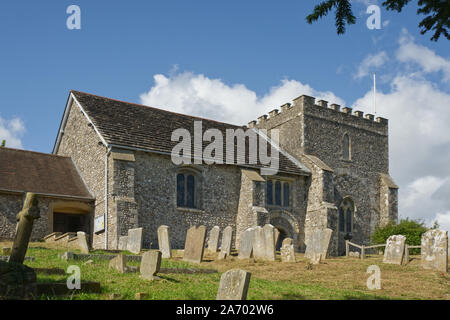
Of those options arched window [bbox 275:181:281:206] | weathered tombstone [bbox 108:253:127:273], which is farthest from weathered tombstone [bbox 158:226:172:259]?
arched window [bbox 275:181:281:206]

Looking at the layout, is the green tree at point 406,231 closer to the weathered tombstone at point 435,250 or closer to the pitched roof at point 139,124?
the pitched roof at point 139,124

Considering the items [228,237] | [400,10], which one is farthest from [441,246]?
[400,10]

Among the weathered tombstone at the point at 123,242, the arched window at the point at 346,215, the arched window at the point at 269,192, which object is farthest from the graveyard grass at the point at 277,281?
the arched window at the point at 346,215

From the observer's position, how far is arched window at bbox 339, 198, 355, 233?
99.9 ft

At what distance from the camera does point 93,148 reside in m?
24.0

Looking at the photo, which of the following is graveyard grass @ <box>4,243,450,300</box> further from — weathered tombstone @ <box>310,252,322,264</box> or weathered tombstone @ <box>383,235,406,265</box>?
weathered tombstone @ <box>383,235,406,265</box>

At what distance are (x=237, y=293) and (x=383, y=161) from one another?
93.6 ft

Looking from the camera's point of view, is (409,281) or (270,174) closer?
(409,281)

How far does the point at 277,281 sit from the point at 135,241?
24.2 ft

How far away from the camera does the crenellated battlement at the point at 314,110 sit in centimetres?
3078

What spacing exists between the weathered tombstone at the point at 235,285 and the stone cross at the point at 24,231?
11.6 ft

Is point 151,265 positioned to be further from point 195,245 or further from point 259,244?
point 259,244

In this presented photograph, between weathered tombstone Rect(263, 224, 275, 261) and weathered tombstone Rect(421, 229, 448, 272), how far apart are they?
479cm

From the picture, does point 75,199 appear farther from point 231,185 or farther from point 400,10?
point 400,10
